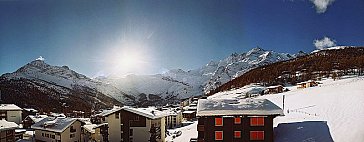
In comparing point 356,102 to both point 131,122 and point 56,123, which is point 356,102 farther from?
point 56,123

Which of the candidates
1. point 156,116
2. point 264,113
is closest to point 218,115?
point 264,113

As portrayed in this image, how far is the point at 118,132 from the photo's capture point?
29.4 m

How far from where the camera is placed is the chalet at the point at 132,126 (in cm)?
2903

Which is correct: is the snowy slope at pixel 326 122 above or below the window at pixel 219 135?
above

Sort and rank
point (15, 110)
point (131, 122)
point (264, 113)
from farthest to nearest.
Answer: point (15, 110) < point (131, 122) < point (264, 113)

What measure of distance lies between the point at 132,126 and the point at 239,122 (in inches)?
485

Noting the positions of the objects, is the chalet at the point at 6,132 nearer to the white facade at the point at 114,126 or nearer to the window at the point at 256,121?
the white facade at the point at 114,126

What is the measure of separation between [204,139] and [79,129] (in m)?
19.1

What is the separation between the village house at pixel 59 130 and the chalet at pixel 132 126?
19.6 ft

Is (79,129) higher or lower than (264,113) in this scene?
lower

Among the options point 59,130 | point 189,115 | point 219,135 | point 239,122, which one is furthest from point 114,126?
point 189,115

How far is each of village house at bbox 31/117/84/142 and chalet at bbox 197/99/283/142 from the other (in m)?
18.0

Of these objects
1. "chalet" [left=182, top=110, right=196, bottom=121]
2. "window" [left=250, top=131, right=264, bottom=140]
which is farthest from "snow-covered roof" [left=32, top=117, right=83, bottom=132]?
"chalet" [left=182, top=110, right=196, bottom=121]

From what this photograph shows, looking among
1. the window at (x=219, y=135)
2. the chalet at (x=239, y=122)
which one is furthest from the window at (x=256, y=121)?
the window at (x=219, y=135)
